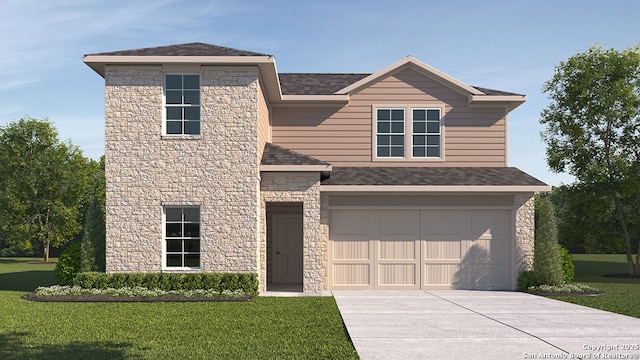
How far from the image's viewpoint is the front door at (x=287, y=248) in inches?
815

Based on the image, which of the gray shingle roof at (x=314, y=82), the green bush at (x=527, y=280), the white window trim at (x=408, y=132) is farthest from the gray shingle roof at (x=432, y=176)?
the gray shingle roof at (x=314, y=82)

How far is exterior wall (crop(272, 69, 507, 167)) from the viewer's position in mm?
20000

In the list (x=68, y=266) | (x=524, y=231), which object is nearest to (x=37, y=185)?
(x=68, y=266)

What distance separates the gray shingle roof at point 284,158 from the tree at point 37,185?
2790 centimetres

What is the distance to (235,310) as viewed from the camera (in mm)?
13117

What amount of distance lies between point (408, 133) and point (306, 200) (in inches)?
191

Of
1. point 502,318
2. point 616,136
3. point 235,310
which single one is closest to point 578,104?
point 616,136

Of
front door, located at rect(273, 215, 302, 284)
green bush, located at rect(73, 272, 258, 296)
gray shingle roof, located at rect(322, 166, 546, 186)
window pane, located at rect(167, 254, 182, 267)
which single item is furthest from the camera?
front door, located at rect(273, 215, 302, 284)

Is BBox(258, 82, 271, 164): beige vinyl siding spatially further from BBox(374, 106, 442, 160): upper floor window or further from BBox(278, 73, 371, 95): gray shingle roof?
BBox(374, 106, 442, 160): upper floor window

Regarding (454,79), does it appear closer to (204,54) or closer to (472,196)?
(472,196)

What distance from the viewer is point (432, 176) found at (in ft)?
61.3

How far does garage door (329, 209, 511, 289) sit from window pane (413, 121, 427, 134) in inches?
120

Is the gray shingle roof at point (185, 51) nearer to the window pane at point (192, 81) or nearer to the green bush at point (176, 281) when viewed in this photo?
the window pane at point (192, 81)

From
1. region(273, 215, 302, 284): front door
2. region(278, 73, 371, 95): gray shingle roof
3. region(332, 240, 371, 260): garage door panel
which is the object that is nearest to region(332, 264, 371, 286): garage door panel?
region(332, 240, 371, 260): garage door panel
